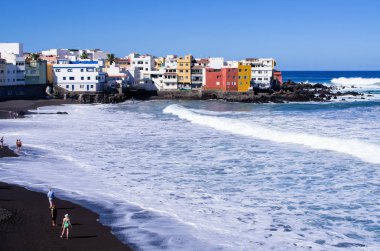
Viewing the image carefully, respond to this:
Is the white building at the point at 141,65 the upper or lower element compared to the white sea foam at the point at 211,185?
upper

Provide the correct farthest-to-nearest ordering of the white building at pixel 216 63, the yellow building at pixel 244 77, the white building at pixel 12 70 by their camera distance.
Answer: the white building at pixel 216 63
the yellow building at pixel 244 77
the white building at pixel 12 70

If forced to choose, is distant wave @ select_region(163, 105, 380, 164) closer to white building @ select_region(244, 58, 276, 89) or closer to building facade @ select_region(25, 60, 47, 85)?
building facade @ select_region(25, 60, 47, 85)

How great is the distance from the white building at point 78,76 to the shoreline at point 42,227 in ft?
168

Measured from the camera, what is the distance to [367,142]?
981 inches

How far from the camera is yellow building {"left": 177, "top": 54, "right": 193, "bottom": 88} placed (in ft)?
235

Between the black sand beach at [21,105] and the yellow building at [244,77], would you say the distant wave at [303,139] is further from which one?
the yellow building at [244,77]

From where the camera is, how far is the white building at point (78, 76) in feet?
215

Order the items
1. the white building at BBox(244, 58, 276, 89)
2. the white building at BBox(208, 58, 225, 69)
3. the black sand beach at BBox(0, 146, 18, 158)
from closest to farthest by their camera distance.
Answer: the black sand beach at BBox(0, 146, 18, 158), the white building at BBox(208, 58, 225, 69), the white building at BBox(244, 58, 276, 89)

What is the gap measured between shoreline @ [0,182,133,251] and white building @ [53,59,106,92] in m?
51.3

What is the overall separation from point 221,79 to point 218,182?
52.5m

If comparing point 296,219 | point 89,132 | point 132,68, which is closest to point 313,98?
point 132,68

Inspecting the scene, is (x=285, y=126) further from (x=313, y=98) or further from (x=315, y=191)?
(x=313, y=98)

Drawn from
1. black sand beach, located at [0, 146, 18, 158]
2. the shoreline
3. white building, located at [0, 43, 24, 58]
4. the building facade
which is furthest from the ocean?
white building, located at [0, 43, 24, 58]

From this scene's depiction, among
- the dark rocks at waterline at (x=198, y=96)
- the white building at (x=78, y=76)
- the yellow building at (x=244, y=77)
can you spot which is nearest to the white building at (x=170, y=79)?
the dark rocks at waterline at (x=198, y=96)
